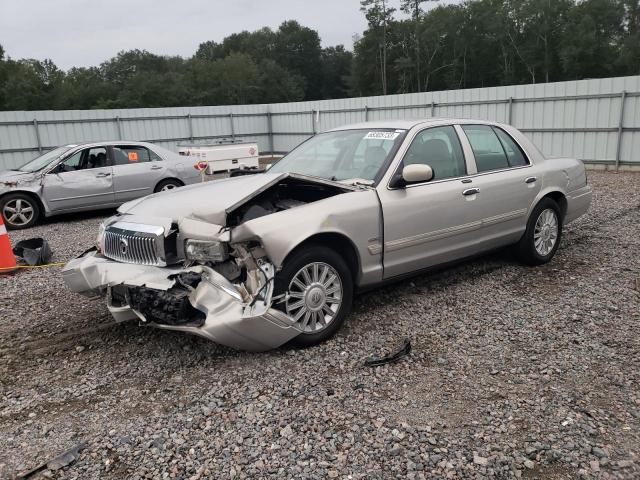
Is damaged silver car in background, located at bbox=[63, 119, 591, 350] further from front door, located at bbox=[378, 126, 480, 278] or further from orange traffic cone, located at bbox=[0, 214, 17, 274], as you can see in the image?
orange traffic cone, located at bbox=[0, 214, 17, 274]

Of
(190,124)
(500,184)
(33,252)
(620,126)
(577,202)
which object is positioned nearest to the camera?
(500,184)

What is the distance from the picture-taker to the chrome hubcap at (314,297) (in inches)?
153

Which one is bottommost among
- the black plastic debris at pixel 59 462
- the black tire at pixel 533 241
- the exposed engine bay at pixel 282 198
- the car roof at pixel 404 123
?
the black plastic debris at pixel 59 462

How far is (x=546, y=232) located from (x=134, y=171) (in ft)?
24.8

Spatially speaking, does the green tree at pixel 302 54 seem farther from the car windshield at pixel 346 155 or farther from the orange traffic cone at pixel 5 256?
the car windshield at pixel 346 155

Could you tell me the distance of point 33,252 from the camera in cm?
684

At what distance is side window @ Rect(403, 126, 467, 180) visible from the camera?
483cm

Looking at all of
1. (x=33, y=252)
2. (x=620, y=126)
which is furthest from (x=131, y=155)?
(x=620, y=126)

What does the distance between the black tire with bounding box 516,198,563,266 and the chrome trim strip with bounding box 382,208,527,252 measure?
0.21 meters

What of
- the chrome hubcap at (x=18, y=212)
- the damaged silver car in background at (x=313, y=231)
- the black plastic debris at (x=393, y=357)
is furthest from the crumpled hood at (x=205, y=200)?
the chrome hubcap at (x=18, y=212)

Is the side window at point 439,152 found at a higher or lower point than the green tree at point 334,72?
lower

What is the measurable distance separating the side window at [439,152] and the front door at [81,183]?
7042mm

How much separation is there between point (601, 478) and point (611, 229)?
233 inches

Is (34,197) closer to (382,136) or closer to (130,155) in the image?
(130,155)
